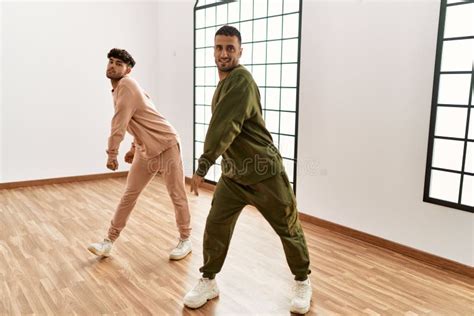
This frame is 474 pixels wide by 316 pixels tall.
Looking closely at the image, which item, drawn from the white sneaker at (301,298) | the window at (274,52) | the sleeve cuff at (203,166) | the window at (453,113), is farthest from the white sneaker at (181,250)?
the window at (453,113)

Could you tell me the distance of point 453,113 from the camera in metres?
2.98

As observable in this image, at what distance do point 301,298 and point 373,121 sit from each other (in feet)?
5.29

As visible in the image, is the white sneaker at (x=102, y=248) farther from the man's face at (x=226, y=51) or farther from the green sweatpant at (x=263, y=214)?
the man's face at (x=226, y=51)

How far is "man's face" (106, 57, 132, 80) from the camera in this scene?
113 inches

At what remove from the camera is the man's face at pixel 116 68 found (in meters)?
2.86

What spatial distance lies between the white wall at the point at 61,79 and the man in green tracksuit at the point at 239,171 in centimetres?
375

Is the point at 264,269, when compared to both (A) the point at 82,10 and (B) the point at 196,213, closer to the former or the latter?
(B) the point at 196,213

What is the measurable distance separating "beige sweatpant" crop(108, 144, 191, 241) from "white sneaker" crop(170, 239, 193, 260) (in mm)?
257

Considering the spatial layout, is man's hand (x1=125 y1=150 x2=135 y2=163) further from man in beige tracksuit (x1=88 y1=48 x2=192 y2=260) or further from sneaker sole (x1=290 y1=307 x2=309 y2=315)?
sneaker sole (x1=290 y1=307 x2=309 y2=315)

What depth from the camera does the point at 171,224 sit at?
393cm

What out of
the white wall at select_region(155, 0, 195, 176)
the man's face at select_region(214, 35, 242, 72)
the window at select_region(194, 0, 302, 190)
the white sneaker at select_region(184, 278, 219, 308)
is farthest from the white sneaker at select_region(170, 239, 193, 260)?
the white wall at select_region(155, 0, 195, 176)

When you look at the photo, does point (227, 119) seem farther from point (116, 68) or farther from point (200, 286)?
point (116, 68)

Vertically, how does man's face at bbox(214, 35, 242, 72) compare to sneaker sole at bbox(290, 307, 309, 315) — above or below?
above

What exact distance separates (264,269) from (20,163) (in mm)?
3668
